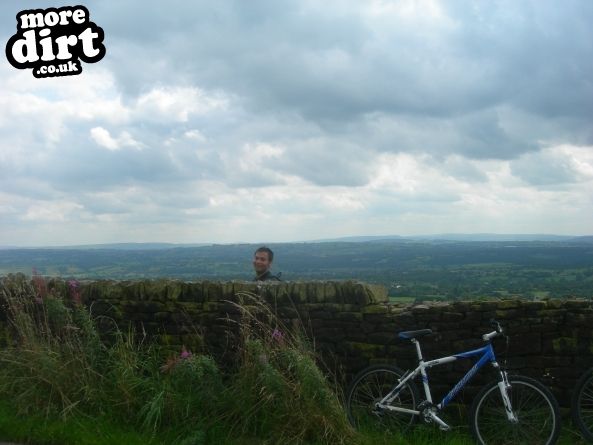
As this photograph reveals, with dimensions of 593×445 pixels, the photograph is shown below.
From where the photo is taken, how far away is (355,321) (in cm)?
674

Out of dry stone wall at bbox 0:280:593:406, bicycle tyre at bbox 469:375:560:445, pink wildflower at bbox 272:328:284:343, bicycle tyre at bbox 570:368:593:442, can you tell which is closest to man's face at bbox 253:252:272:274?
dry stone wall at bbox 0:280:593:406

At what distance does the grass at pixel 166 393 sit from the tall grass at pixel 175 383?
0.03 feet

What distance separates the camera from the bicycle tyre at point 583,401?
17.8 feet

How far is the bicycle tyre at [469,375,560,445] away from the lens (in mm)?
5254

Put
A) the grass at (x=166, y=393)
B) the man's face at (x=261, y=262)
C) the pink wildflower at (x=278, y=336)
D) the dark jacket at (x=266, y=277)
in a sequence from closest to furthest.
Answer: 1. the grass at (x=166, y=393)
2. the pink wildflower at (x=278, y=336)
3. the dark jacket at (x=266, y=277)
4. the man's face at (x=261, y=262)

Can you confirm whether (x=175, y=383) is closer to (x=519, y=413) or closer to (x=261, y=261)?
(x=261, y=261)

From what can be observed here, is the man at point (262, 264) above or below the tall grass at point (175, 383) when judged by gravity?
above

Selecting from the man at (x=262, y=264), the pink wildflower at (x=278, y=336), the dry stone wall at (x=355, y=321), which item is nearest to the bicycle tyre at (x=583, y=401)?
the dry stone wall at (x=355, y=321)

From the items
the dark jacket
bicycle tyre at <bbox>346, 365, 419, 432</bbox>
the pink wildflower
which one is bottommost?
bicycle tyre at <bbox>346, 365, 419, 432</bbox>

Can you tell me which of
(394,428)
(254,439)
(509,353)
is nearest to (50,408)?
(254,439)

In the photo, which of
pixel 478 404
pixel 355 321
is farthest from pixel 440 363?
pixel 355 321

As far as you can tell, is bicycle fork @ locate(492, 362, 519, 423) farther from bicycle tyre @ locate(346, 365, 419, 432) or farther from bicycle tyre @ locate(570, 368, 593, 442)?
bicycle tyre @ locate(346, 365, 419, 432)

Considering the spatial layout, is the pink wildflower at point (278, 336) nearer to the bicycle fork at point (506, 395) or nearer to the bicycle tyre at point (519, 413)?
the bicycle tyre at point (519, 413)

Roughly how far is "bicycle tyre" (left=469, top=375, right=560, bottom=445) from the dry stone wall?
877mm
